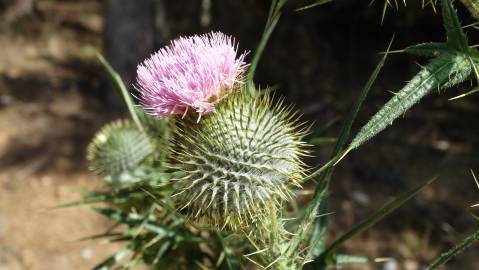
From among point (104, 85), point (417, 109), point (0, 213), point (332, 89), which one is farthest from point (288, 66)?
point (0, 213)

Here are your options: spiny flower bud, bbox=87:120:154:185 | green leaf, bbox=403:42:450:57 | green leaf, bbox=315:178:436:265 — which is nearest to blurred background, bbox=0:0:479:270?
spiny flower bud, bbox=87:120:154:185

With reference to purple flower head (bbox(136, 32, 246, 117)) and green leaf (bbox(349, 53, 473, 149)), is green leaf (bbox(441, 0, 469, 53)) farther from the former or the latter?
purple flower head (bbox(136, 32, 246, 117))

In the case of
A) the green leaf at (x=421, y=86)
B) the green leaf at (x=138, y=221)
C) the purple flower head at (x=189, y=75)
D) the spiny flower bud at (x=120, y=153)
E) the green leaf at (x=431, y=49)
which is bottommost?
the green leaf at (x=138, y=221)

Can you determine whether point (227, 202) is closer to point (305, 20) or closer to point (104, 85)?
point (305, 20)

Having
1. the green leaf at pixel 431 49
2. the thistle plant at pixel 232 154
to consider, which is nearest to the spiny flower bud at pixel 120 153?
the thistle plant at pixel 232 154

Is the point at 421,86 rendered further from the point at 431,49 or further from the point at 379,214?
the point at 379,214

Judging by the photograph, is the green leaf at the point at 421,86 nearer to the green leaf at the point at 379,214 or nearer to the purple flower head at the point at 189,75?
the green leaf at the point at 379,214
